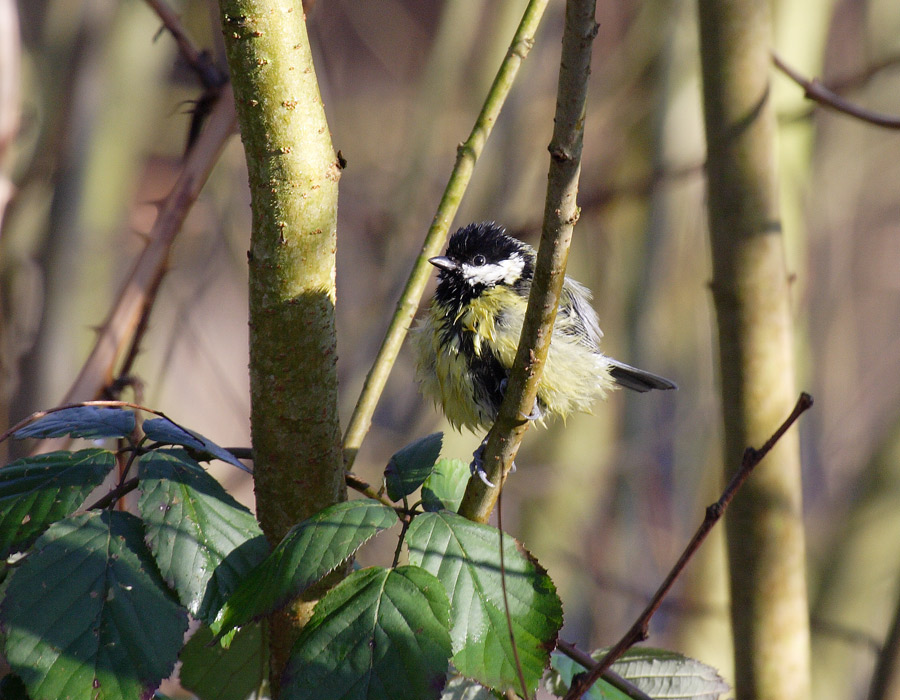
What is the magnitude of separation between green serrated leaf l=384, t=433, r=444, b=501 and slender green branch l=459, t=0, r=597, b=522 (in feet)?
0.25

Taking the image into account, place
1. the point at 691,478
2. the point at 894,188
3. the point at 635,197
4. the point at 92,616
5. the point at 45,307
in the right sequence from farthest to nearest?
the point at 894,188, the point at 691,478, the point at 635,197, the point at 45,307, the point at 92,616

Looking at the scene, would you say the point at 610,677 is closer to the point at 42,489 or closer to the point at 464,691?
the point at 464,691

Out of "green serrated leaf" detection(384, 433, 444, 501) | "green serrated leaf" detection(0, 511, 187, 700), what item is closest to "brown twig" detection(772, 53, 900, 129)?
"green serrated leaf" detection(384, 433, 444, 501)

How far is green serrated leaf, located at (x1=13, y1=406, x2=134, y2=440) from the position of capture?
1169 millimetres

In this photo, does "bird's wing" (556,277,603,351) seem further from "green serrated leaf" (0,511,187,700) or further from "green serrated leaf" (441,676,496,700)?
"green serrated leaf" (0,511,187,700)

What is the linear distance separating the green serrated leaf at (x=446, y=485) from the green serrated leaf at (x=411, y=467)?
0.03 metres

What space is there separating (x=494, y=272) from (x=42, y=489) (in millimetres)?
1758

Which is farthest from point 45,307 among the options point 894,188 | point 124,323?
point 894,188

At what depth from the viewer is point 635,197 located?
174 inches

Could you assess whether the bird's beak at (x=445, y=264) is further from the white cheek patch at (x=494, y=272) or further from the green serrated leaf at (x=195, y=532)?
the green serrated leaf at (x=195, y=532)

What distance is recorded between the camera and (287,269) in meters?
1.17

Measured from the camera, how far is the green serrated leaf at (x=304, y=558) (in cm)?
96

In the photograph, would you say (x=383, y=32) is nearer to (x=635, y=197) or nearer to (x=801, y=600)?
(x=635, y=197)

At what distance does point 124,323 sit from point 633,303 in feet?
11.0
